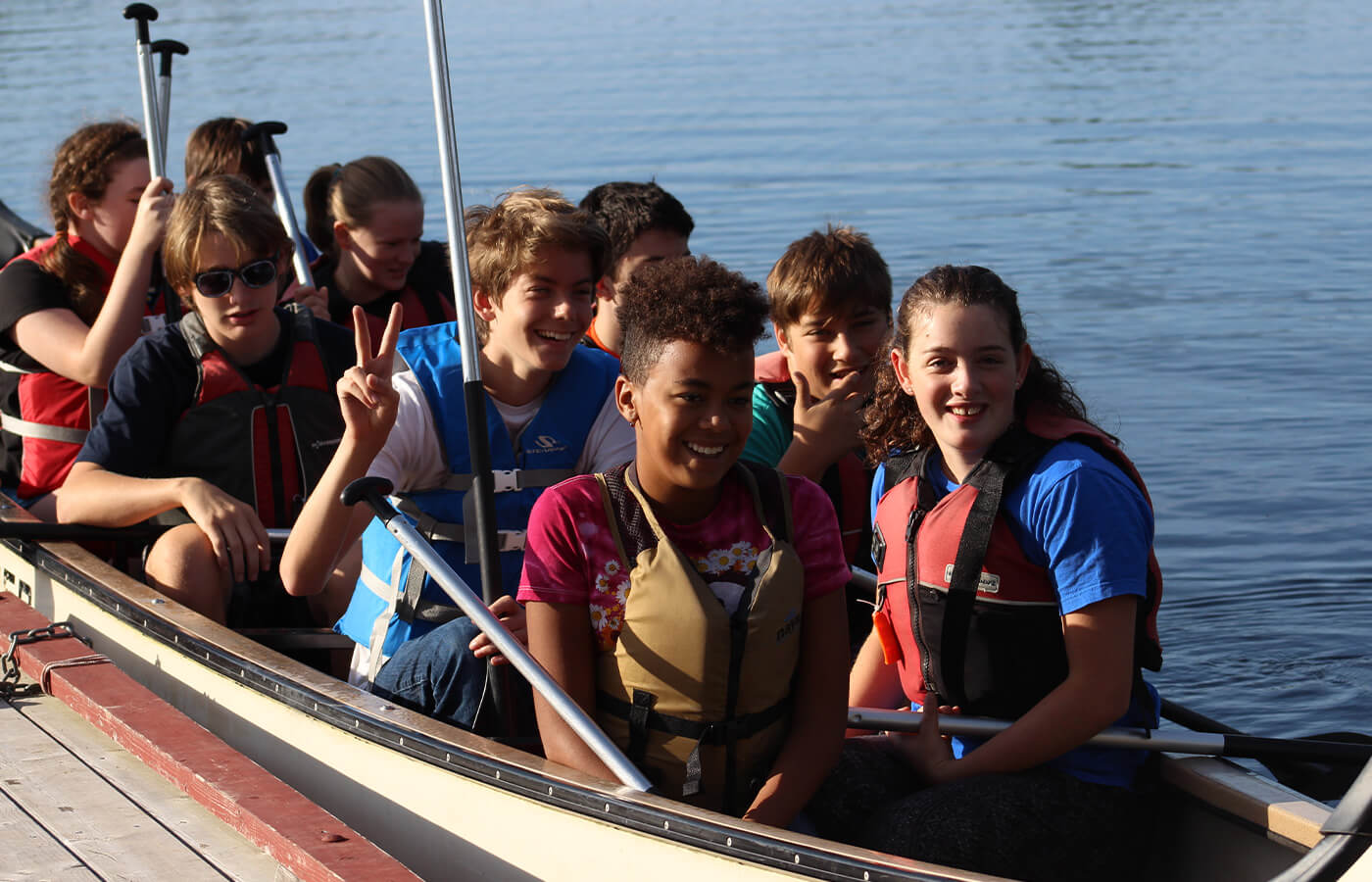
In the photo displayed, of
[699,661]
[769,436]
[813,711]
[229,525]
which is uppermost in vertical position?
[769,436]

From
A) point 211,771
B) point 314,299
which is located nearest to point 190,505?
point 211,771

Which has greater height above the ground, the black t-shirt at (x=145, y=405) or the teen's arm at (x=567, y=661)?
the black t-shirt at (x=145, y=405)

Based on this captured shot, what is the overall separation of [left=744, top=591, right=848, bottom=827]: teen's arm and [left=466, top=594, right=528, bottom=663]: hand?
47cm

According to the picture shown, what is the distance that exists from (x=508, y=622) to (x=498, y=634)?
21cm

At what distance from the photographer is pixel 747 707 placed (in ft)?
7.61

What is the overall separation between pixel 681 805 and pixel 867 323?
1.31 meters

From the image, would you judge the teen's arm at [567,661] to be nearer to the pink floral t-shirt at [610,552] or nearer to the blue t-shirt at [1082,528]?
the pink floral t-shirt at [610,552]

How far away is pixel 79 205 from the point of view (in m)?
4.24

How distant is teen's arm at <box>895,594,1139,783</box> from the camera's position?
2.27m

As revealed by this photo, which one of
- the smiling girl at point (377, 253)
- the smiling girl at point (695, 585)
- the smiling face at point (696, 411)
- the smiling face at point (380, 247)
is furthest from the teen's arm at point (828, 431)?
the smiling face at point (380, 247)

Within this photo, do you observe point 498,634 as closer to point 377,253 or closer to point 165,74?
point 377,253

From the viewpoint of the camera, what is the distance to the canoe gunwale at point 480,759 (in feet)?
6.94

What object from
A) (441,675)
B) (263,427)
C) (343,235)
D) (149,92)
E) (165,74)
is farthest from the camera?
(165,74)

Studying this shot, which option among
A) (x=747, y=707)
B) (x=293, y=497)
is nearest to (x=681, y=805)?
(x=747, y=707)
